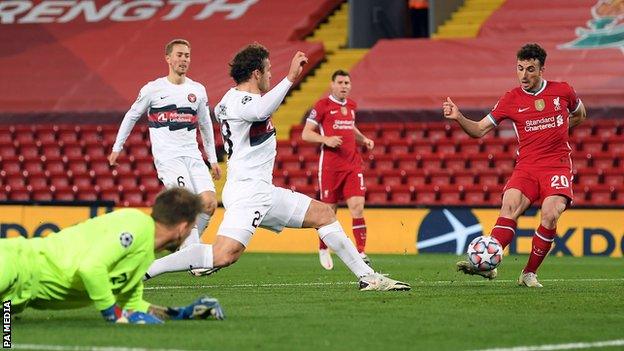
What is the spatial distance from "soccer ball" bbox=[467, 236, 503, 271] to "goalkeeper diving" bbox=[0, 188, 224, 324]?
405cm

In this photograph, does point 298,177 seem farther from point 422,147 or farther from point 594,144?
point 594,144

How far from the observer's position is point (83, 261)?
22.5 feet

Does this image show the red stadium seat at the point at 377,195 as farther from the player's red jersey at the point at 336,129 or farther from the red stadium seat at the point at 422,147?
the player's red jersey at the point at 336,129

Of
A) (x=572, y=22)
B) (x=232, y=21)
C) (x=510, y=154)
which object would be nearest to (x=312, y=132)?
(x=510, y=154)

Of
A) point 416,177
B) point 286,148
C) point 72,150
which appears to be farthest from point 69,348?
point 72,150

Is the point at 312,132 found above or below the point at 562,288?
above

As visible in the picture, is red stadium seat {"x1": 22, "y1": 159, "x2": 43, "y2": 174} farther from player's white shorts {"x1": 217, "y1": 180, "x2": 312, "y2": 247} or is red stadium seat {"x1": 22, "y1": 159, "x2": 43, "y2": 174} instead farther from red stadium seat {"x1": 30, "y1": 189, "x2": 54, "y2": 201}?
player's white shorts {"x1": 217, "y1": 180, "x2": 312, "y2": 247}

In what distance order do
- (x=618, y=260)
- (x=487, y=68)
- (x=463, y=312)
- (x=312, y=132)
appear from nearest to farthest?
(x=463, y=312) → (x=312, y=132) → (x=618, y=260) → (x=487, y=68)

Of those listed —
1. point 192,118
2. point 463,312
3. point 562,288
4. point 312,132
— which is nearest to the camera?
point 463,312

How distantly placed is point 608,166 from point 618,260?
13.0ft

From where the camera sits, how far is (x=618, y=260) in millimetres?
16859

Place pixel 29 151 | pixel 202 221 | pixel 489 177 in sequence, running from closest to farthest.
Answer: pixel 202 221
pixel 489 177
pixel 29 151

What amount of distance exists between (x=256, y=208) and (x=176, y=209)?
96.4 inches

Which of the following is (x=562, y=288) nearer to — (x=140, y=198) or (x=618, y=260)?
(x=618, y=260)
